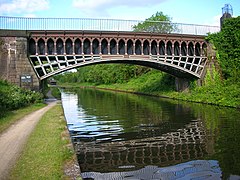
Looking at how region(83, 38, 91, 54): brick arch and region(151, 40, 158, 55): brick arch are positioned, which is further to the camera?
region(151, 40, 158, 55): brick arch

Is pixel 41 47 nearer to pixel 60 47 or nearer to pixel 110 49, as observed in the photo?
pixel 60 47

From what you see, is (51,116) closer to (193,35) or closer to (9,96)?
(9,96)

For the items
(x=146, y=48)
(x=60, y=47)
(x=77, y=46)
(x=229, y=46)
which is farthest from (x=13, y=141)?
(x=229, y=46)

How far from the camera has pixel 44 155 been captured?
34.0 feet

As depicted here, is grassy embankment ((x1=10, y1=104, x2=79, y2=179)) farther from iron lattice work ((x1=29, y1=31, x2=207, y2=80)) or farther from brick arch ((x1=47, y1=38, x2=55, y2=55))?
brick arch ((x1=47, y1=38, x2=55, y2=55))

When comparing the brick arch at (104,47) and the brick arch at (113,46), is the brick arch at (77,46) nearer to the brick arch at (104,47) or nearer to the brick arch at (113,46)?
the brick arch at (104,47)

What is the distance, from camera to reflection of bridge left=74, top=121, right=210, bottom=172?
11928 millimetres

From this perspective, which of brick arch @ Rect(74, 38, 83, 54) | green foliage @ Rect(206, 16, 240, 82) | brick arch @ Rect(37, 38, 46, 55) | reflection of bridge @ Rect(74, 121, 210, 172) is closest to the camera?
reflection of bridge @ Rect(74, 121, 210, 172)

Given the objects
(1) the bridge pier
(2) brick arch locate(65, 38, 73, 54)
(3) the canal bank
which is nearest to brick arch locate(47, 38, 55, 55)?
(2) brick arch locate(65, 38, 73, 54)

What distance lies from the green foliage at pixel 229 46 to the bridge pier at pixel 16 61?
79.0 feet

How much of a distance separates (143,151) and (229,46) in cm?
2947

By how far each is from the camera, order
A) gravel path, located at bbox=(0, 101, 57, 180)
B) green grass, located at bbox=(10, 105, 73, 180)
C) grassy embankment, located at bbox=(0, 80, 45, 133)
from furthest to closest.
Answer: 1. grassy embankment, located at bbox=(0, 80, 45, 133)
2. gravel path, located at bbox=(0, 101, 57, 180)
3. green grass, located at bbox=(10, 105, 73, 180)

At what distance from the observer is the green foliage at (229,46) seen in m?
36.9

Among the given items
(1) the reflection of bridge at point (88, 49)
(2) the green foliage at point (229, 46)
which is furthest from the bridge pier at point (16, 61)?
(2) the green foliage at point (229, 46)
